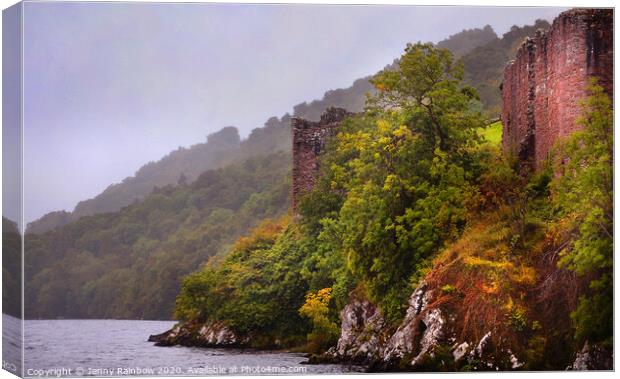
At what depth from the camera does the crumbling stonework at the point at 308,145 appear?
23.9m

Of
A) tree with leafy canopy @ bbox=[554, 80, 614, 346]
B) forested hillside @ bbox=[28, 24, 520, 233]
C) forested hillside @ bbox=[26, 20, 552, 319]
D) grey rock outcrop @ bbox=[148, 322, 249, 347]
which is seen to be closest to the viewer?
tree with leafy canopy @ bbox=[554, 80, 614, 346]

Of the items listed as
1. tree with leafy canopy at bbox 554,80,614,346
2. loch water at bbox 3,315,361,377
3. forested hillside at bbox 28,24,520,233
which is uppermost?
forested hillside at bbox 28,24,520,233

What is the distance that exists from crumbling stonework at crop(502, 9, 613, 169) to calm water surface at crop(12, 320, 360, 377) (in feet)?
17.5

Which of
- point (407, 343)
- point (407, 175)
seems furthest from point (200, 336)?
point (407, 175)

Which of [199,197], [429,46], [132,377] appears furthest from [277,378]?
[429,46]

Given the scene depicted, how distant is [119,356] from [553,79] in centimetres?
875

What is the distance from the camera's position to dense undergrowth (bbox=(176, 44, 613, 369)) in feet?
67.2

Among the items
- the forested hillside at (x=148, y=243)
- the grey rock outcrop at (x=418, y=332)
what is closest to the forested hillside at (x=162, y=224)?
the forested hillside at (x=148, y=243)

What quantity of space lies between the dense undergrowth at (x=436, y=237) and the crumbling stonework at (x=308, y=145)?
29 cm

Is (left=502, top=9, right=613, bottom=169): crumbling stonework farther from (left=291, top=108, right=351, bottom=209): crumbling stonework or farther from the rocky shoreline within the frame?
the rocky shoreline

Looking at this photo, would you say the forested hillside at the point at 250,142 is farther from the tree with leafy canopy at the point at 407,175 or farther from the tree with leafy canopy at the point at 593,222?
the tree with leafy canopy at the point at 593,222

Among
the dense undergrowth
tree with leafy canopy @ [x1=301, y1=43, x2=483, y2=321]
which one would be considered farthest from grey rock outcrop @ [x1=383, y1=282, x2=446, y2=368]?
tree with leafy canopy @ [x1=301, y1=43, x2=483, y2=321]

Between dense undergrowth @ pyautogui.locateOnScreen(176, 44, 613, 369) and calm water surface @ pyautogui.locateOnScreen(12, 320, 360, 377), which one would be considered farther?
dense undergrowth @ pyautogui.locateOnScreen(176, 44, 613, 369)

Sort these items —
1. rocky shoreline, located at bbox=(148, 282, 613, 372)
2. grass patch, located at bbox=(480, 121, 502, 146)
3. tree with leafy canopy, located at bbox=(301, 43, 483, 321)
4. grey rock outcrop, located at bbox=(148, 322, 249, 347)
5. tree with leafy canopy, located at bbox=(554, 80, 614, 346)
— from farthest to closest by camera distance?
grass patch, located at bbox=(480, 121, 502, 146)
tree with leafy canopy, located at bbox=(301, 43, 483, 321)
grey rock outcrop, located at bbox=(148, 322, 249, 347)
rocky shoreline, located at bbox=(148, 282, 613, 372)
tree with leafy canopy, located at bbox=(554, 80, 614, 346)
